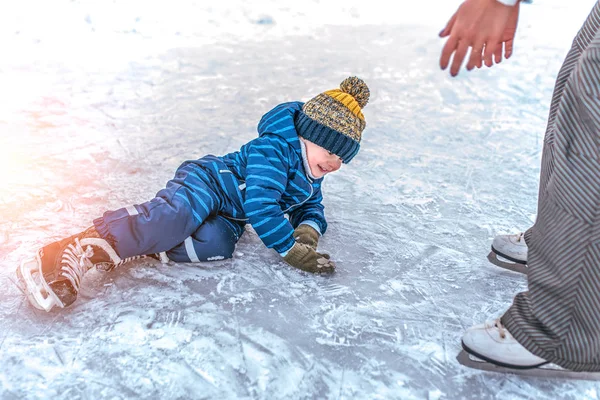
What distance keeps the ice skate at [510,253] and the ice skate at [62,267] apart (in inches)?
45.1

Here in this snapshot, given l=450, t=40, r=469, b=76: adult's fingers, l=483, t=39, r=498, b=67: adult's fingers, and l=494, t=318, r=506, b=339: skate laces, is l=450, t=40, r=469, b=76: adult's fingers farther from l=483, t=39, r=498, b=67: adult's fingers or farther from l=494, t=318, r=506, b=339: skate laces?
l=494, t=318, r=506, b=339: skate laces

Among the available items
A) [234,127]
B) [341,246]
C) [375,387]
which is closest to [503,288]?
[341,246]

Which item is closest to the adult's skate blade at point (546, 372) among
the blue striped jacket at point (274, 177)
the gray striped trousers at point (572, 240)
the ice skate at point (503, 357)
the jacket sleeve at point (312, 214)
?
the ice skate at point (503, 357)

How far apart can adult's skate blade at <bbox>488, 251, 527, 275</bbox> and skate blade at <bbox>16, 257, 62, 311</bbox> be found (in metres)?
1.27

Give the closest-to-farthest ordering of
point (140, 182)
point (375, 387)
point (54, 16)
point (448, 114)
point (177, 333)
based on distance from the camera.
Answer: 1. point (375, 387)
2. point (177, 333)
3. point (140, 182)
4. point (448, 114)
5. point (54, 16)

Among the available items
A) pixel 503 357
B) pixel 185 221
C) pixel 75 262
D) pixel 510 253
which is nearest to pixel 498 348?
pixel 503 357

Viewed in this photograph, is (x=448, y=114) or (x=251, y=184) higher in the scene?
(x=251, y=184)

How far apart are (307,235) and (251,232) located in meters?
0.22

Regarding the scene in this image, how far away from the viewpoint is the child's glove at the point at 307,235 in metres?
1.73

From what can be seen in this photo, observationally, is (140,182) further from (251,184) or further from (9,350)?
(9,350)

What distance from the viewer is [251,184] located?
1571mm

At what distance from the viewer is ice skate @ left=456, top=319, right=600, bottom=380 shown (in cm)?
117

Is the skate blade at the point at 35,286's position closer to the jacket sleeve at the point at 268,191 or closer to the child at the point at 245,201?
the child at the point at 245,201

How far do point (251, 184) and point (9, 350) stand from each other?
73cm
